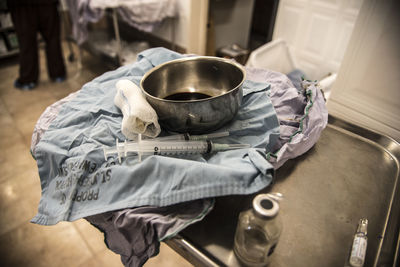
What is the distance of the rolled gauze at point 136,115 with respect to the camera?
0.55 metres

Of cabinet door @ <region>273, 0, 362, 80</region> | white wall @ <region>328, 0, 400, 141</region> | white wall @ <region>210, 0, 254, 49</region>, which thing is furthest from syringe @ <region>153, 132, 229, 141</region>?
white wall @ <region>210, 0, 254, 49</region>

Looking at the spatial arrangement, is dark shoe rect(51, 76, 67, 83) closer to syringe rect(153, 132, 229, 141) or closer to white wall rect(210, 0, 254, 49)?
white wall rect(210, 0, 254, 49)

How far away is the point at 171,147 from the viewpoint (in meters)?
0.58

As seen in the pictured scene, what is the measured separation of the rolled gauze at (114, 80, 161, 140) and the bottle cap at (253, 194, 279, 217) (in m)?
0.29

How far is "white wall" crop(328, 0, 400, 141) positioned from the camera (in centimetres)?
80

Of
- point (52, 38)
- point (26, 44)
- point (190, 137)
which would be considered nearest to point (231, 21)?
point (52, 38)

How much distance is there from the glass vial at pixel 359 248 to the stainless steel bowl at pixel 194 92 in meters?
0.34

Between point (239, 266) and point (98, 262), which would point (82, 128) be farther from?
point (98, 262)

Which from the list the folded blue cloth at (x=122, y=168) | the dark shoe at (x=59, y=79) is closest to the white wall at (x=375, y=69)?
Result: the folded blue cloth at (x=122, y=168)

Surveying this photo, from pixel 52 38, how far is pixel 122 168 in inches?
80.2

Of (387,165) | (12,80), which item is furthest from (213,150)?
(12,80)

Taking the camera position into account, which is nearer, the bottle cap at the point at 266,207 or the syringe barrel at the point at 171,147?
the bottle cap at the point at 266,207

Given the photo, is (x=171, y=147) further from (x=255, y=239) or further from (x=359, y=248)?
(x=359, y=248)

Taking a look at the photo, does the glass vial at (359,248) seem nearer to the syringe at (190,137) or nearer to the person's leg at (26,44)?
the syringe at (190,137)
